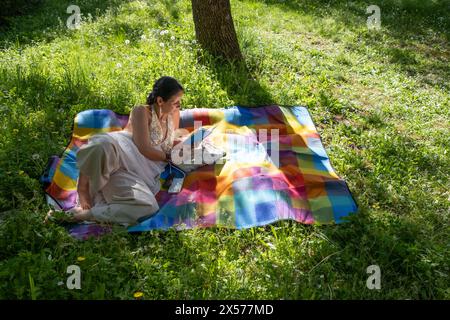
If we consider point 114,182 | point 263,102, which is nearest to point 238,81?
point 263,102

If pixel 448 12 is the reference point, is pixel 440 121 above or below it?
below

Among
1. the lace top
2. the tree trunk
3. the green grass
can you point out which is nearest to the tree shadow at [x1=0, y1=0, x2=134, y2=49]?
the green grass

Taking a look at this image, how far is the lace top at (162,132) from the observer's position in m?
4.41

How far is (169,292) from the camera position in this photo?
10.2 feet

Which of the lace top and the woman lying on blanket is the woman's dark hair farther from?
the lace top

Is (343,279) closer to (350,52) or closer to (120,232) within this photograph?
(120,232)

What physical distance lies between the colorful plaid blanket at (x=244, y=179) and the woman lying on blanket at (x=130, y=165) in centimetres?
14

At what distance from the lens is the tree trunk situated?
21.5 ft

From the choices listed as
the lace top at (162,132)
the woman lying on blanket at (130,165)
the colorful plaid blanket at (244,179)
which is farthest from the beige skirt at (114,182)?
the lace top at (162,132)
